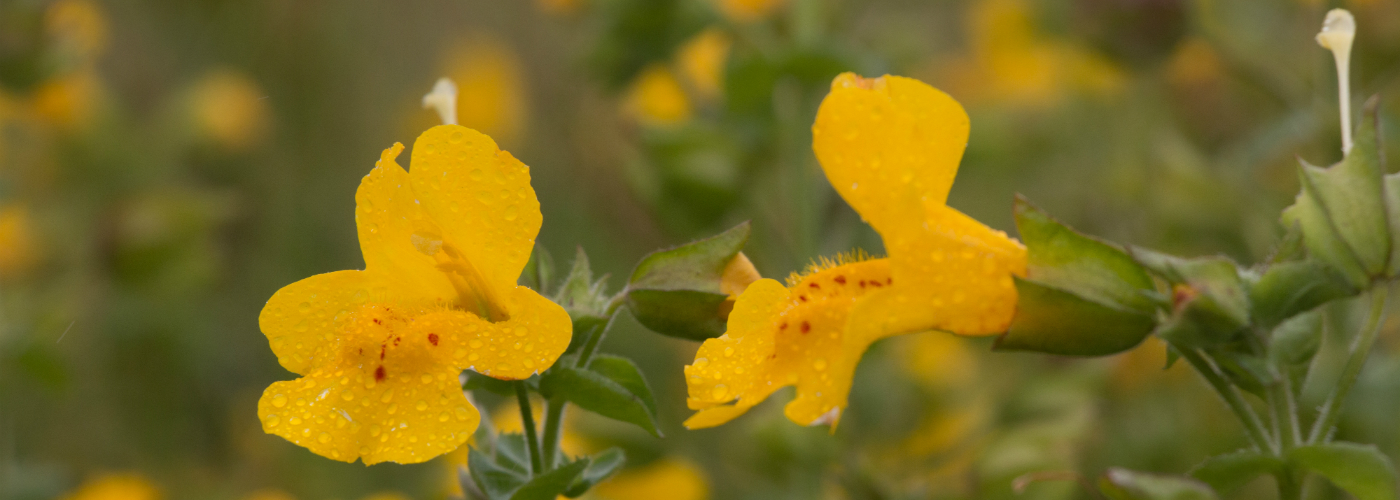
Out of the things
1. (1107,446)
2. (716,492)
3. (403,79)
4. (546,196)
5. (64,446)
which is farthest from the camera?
(403,79)

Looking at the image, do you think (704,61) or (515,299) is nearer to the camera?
(515,299)

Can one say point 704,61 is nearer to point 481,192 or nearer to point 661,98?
point 661,98

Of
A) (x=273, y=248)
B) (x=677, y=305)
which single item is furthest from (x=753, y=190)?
(x=273, y=248)

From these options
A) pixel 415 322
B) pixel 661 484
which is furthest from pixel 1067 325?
pixel 661 484

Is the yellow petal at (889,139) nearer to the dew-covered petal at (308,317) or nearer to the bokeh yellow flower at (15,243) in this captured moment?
the dew-covered petal at (308,317)

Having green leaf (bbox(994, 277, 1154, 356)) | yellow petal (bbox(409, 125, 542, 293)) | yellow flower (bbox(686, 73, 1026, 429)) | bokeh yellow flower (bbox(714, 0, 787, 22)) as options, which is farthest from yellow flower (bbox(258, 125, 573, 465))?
bokeh yellow flower (bbox(714, 0, 787, 22))

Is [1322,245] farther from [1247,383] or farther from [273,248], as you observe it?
[273,248]

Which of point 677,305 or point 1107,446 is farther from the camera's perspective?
point 1107,446
